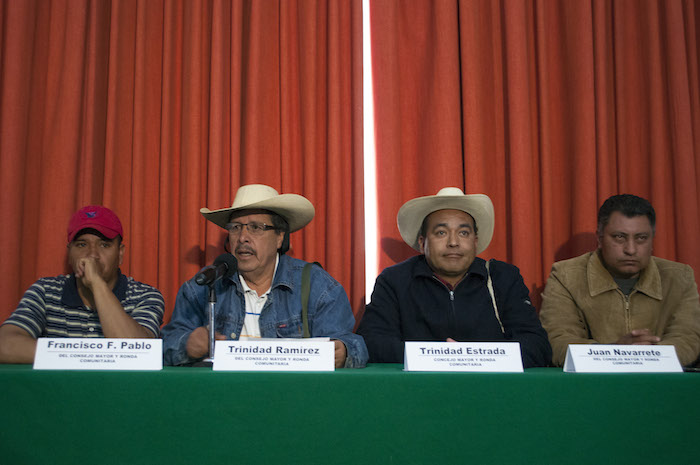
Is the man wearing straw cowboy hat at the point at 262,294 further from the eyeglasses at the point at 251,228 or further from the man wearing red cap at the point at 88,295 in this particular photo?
the man wearing red cap at the point at 88,295

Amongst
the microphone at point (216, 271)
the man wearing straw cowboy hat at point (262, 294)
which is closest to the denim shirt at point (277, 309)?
the man wearing straw cowboy hat at point (262, 294)

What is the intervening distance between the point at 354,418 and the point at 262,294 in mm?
1319

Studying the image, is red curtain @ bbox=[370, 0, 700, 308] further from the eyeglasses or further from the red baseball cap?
the red baseball cap

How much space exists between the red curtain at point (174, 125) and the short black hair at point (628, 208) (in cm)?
133

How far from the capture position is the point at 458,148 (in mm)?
3215

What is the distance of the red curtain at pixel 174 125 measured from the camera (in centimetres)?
321

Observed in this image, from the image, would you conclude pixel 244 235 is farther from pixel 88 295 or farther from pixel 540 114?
pixel 540 114

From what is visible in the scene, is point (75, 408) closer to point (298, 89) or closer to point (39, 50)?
point (298, 89)

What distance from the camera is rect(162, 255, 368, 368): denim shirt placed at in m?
2.45

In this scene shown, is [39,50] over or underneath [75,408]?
over

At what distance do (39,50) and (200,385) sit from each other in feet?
9.70

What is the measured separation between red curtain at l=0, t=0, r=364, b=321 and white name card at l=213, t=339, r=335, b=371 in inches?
62.2

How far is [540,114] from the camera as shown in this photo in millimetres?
3291

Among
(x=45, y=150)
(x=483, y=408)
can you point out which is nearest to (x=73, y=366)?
(x=483, y=408)
